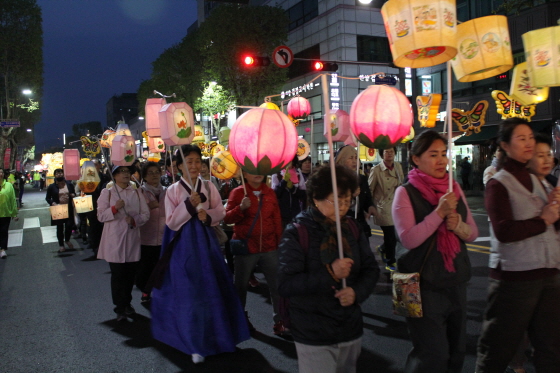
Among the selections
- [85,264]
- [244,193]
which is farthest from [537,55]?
[85,264]

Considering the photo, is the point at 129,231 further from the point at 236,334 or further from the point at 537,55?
the point at 537,55

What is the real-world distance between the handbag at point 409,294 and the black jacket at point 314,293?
10.3 inches

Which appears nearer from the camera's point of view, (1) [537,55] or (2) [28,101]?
(1) [537,55]

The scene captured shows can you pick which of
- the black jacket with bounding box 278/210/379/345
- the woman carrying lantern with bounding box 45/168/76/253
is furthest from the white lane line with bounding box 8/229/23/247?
the black jacket with bounding box 278/210/379/345

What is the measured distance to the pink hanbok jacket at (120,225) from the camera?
5.61 metres

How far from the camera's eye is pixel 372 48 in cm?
3150

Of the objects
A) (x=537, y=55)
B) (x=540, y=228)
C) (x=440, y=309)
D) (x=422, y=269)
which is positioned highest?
(x=537, y=55)

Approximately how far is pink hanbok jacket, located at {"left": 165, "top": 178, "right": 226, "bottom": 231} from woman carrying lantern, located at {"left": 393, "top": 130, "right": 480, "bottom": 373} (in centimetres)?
212

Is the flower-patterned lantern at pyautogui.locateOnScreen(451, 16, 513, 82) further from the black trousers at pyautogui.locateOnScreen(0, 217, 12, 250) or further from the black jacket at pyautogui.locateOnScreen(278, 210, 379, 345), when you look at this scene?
the black trousers at pyautogui.locateOnScreen(0, 217, 12, 250)

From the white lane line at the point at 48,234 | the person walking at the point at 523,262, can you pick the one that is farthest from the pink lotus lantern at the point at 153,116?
the white lane line at the point at 48,234

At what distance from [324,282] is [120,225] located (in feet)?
12.6

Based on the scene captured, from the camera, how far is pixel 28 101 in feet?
122

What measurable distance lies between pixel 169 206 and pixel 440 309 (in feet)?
8.85

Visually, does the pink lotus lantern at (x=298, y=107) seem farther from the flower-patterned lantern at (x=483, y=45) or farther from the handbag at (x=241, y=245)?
the flower-patterned lantern at (x=483, y=45)
